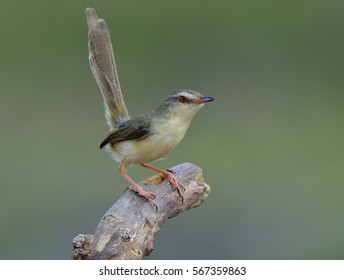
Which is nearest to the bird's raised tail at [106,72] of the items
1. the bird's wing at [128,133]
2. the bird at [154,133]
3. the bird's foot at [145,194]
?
the bird at [154,133]

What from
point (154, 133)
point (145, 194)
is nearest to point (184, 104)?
point (154, 133)

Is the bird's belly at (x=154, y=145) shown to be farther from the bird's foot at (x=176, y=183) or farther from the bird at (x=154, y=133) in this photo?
the bird's foot at (x=176, y=183)

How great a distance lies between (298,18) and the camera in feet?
47.8

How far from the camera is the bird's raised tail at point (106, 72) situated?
5.44m

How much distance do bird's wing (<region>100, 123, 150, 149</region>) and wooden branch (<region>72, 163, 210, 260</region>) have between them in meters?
0.28

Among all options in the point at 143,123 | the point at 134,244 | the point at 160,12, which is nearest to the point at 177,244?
the point at 143,123

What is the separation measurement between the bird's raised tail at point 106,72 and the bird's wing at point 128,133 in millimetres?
224

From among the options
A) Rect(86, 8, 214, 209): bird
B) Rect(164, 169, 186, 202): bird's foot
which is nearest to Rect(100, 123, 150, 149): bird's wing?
Rect(86, 8, 214, 209): bird

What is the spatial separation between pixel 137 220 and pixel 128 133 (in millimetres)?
717

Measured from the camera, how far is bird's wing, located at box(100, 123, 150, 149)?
5.06m

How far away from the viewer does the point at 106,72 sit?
5.46 metres

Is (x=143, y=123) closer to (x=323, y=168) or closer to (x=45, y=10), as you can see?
(x=323, y=168)

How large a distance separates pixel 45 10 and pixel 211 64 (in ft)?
11.0

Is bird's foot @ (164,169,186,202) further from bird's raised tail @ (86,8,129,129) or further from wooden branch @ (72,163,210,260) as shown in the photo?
bird's raised tail @ (86,8,129,129)
